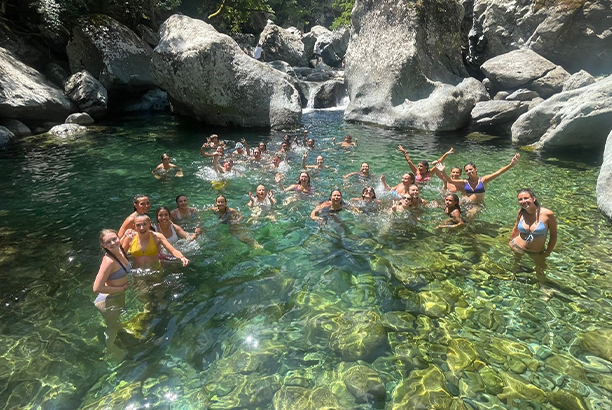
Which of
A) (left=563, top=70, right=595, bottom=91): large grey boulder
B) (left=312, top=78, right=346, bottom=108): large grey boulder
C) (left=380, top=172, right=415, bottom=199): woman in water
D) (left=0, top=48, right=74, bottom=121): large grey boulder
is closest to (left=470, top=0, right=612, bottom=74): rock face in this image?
(left=563, top=70, right=595, bottom=91): large grey boulder

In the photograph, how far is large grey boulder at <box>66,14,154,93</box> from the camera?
2158 cm

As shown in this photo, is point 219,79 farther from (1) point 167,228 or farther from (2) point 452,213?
(2) point 452,213

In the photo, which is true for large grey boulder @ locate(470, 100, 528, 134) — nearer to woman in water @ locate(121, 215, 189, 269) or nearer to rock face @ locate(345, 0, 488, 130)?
rock face @ locate(345, 0, 488, 130)

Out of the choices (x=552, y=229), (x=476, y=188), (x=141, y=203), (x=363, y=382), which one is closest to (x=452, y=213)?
(x=476, y=188)

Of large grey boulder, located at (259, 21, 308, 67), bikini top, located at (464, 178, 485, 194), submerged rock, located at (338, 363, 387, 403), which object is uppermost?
large grey boulder, located at (259, 21, 308, 67)

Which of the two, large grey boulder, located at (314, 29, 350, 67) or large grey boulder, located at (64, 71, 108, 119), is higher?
large grey boulder, located at (314, 29, 350, 67)

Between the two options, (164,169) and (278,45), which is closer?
(164,169)

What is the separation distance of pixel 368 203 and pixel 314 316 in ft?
14.2

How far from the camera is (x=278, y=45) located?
3844cm

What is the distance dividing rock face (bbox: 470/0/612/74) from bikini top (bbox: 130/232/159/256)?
76.0ft

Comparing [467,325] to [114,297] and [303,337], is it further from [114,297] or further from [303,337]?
[114,297]

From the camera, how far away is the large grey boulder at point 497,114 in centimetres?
1762

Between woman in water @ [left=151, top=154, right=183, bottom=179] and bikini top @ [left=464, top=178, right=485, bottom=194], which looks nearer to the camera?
bikini top @ [left=464, top=178, right=485, bottom=194]

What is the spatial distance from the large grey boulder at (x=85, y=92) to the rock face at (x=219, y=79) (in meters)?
3.78
